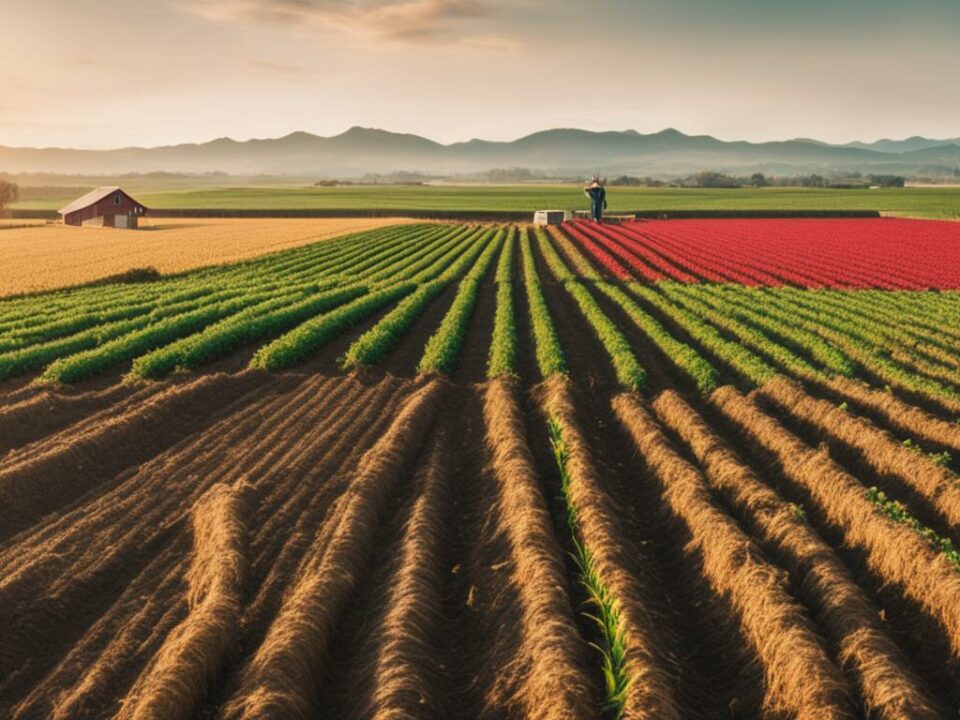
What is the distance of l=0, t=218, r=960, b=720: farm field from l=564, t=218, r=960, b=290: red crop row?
570 inches

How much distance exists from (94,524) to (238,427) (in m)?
4.74

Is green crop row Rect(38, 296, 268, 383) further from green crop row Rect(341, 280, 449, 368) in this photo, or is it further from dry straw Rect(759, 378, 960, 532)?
dry straw Rect(759, 378, 960, 532)

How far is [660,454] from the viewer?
13.3 m

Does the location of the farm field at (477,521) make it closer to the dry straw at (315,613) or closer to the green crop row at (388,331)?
the dry straw at (315,613)

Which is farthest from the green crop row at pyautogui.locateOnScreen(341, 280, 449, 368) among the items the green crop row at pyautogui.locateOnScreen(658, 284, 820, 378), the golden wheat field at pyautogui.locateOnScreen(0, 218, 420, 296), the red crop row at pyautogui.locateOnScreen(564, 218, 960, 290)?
the golden wheat field at pyautogui.locateOnScreen(0, 218, 420, 296)

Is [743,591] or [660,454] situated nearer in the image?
[743,591]

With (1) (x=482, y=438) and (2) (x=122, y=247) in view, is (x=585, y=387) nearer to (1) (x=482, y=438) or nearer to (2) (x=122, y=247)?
(1) (x=482, y=438)

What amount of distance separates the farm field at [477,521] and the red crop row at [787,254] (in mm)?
14472

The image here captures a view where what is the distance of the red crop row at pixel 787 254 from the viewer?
127 feet

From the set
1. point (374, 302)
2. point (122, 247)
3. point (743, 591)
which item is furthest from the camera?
point (122, 247)

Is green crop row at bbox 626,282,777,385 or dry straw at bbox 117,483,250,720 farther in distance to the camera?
green crop row at bbox 626,282,777,385

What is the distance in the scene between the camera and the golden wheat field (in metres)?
40.3

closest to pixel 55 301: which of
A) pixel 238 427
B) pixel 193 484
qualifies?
pixel 238 427

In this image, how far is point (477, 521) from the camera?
11.1m
